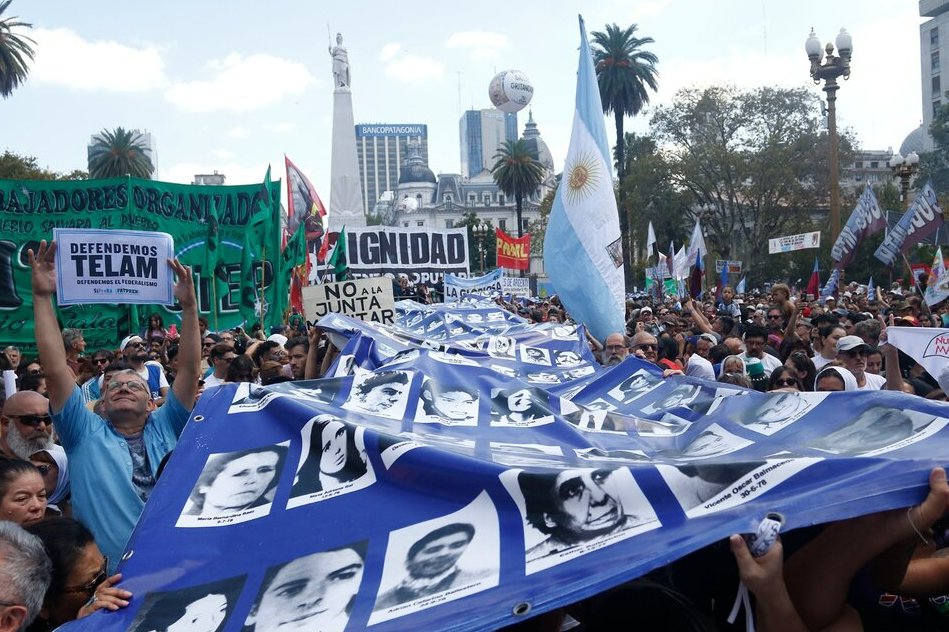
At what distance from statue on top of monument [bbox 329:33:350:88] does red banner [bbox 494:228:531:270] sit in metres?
35.6

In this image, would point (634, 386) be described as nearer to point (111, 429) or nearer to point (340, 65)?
point (111, 429)

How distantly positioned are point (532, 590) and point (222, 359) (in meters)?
5.31

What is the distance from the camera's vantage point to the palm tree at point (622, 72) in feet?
152

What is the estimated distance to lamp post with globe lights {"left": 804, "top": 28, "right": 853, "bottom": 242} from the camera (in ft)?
62.8

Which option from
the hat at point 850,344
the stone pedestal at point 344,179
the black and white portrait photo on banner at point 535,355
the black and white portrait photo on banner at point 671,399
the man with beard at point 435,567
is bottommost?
the man with beard at point 435,567

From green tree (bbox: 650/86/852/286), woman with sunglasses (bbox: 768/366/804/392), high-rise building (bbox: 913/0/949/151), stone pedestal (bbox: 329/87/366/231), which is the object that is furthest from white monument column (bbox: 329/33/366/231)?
high-rise building (bbox: 913/0/949/151)

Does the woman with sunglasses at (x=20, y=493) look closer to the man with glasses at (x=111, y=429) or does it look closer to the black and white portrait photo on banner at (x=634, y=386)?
the man with glasses at (x=111, y=429)

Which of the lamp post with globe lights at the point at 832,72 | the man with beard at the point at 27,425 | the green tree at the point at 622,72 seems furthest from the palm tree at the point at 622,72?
the man with beard at the point at 27,425

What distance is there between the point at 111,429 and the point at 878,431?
3.03m

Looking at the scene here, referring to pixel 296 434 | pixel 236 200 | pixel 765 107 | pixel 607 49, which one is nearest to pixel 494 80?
pixel 607 49

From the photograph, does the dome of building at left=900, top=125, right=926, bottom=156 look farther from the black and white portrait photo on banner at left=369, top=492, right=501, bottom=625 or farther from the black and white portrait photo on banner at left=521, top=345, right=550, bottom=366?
the black and white portrait photo on banner at left=369, top=492, right=501, bottom=625

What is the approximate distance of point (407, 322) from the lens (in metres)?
12.1

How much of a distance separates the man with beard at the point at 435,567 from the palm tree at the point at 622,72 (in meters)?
45.0

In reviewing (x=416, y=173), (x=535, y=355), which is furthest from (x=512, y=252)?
(x=416, y=173)
